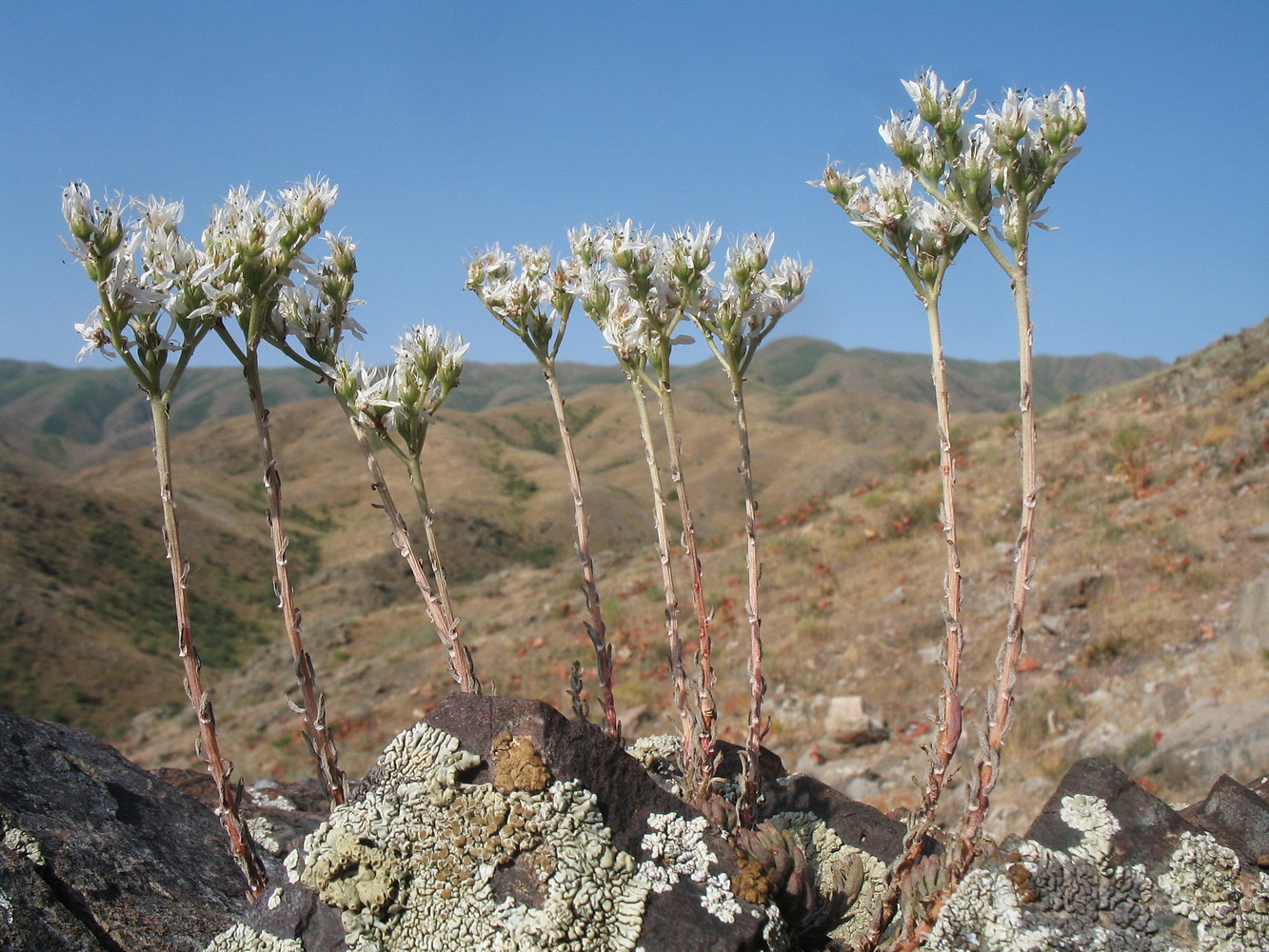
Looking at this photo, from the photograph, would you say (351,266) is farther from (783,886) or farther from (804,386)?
(804,386)

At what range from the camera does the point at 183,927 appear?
Answer: 2.87m

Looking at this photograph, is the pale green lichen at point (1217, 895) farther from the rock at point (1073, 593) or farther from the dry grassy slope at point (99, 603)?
the dry grassy slope at point (99, 603)

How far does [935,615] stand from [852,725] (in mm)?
3105

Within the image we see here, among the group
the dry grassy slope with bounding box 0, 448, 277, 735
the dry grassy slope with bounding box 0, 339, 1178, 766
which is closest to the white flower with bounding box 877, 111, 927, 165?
the dry grassy slope with bounding box 0, 339, 1178, 766

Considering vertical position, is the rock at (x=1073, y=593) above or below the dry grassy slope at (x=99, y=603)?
above

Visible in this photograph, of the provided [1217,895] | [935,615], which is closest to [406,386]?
[1217,895]

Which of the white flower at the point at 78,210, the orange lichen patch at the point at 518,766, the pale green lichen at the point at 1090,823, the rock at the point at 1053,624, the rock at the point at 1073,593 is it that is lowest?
the rock at the point at 1053,624

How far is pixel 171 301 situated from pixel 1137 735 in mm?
8070

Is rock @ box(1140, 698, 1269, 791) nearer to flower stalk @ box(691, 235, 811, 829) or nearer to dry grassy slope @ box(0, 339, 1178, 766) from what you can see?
flower stalk @ box(691, 235, 811, 829)

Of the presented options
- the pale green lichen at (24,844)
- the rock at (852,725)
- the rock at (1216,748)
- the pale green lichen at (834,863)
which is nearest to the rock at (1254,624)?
the rock at (1216,748)

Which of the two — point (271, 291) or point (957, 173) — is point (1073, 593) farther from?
point (271, 291)

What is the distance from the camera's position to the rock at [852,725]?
31.5 ft

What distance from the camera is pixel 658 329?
319 cm

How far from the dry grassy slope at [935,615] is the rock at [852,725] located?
198 mm
